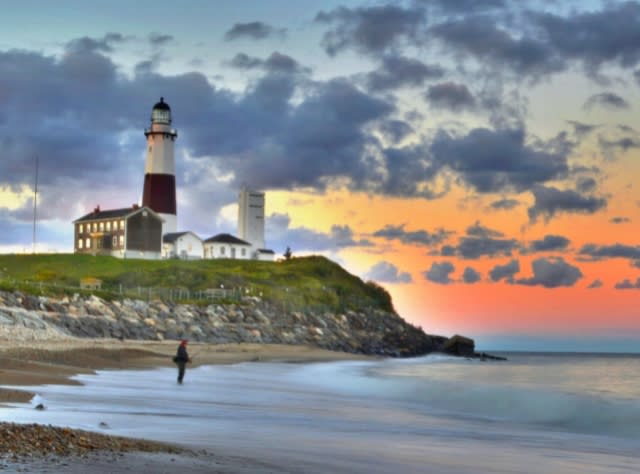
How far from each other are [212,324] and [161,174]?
114ft

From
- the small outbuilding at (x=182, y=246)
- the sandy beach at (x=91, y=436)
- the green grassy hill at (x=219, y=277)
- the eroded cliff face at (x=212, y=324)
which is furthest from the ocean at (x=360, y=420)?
the small outbuilding at (x=182, y=246)

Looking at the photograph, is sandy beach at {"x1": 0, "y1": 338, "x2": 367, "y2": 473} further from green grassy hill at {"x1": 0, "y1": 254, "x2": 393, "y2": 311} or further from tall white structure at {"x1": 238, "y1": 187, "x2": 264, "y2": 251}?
tall white structure at {"x1": 238, "y1": 187, "x2": 264, "y2": 251}

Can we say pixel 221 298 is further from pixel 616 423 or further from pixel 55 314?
pixel 616 423

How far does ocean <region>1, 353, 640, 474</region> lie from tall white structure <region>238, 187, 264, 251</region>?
65635 mm

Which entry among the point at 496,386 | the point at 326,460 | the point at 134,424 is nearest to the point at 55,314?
the point at 496,386

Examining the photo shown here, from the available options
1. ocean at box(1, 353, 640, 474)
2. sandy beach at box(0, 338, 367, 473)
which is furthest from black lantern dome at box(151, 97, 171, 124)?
ocean at box(1, 353, 640, 474)

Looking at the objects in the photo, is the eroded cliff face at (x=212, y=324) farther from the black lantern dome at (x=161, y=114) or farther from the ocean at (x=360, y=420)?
the black lantern dome at (x=161, y=114)

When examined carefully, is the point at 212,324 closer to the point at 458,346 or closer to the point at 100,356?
the point at 100,356

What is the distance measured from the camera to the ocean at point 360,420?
12.1 m

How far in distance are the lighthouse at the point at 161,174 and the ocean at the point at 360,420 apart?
57532 millimetres

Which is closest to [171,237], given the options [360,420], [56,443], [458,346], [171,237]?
[171,237]

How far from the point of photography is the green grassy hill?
7469 centimetres

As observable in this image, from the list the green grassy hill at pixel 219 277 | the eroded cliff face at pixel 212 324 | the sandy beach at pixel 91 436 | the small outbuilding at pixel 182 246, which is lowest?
the sandy beach at pixel 91 436

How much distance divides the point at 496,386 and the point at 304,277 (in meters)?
52.9
